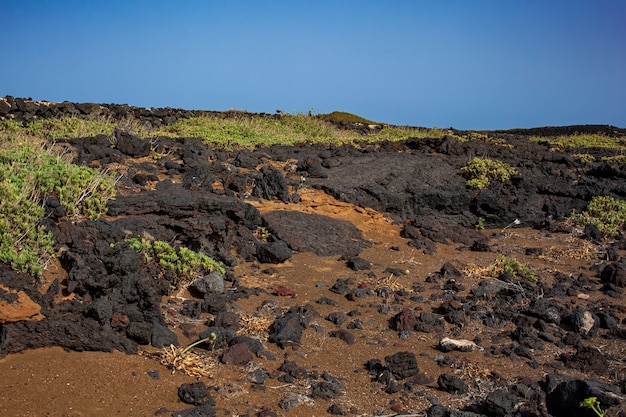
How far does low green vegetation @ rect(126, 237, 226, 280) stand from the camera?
21.3ft

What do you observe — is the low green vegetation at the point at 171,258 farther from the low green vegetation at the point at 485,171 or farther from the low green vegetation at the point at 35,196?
the low green vegetation at the point at 485,171

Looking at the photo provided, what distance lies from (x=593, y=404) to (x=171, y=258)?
428 cm

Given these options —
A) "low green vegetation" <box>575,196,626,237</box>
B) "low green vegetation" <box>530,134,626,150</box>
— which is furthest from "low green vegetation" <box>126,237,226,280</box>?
"low green vegetation" <box>530,134,626,150</box>

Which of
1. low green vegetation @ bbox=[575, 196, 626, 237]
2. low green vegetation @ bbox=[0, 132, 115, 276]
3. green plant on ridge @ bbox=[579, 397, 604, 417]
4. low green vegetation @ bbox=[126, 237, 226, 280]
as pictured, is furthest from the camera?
low green vegetation @ bbox=[575, 196, 626, 237]

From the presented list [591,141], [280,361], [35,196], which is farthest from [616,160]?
[35,196]

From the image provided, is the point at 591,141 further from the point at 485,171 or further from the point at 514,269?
the point at 514,269

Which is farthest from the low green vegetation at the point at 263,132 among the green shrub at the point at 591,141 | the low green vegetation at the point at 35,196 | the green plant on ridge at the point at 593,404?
the green plant on ridge at the point at 593,404

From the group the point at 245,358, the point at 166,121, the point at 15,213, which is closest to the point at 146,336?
the point at 245,358

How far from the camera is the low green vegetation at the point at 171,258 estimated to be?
6504 mm

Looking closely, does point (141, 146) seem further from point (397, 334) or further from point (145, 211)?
point (397, 334)

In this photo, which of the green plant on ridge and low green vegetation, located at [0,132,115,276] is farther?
low green vegetation, located at [0,132,115,276]

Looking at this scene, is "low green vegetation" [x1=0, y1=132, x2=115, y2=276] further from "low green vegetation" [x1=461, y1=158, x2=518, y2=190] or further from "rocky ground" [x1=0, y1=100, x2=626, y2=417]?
"low green vegetation" [x1=461, y1=158, x2=518, y2=190]

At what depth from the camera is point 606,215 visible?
36.3ft

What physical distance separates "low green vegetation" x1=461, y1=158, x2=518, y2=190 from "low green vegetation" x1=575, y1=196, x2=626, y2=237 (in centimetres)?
161
